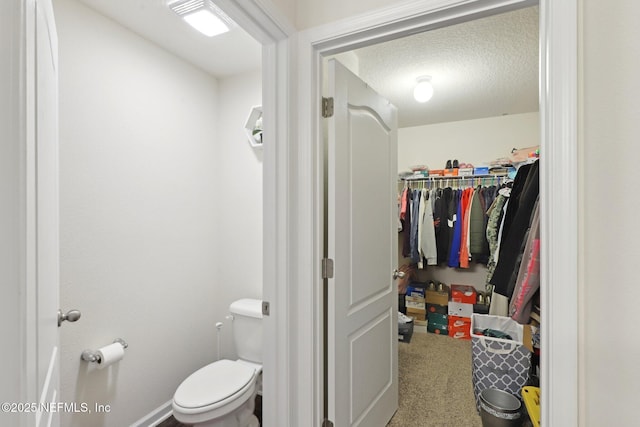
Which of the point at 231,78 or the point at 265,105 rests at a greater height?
the point at 231,78

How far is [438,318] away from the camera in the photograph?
340 centimetres

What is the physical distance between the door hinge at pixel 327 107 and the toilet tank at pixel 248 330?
136 cm

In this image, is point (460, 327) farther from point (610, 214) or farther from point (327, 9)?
point (327, 9)

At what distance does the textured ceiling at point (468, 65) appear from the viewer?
1.87 metres

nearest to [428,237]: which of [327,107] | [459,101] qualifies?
[459,101]

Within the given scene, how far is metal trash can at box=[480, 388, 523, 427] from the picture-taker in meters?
1.62

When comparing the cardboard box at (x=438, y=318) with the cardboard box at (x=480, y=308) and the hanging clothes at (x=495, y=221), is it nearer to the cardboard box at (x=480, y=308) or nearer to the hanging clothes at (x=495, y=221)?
the cardboard box at (x=480, y=308)

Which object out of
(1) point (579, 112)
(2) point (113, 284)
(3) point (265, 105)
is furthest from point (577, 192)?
(2) point (113, 284)

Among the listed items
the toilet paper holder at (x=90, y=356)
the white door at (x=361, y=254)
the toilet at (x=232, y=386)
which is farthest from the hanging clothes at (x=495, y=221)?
the toilet paper holder at (x=90, y=356)

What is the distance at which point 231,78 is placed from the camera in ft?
7.75

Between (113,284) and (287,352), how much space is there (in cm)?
115

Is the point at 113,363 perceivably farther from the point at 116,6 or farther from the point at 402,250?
the point at 402,250

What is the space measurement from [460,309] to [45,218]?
3596 mm

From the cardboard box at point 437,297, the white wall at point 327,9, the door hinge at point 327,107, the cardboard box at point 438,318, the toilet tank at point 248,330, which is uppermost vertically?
the white wall at point 327,9
